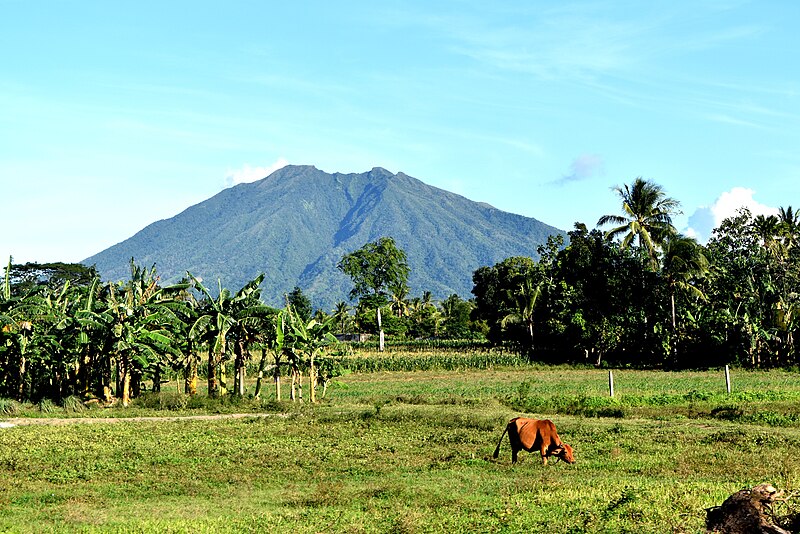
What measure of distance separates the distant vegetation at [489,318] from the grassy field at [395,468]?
2.85 meters

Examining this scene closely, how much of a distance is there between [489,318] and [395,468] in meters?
73.9

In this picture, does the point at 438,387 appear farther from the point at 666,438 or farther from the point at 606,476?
the point at 606,476

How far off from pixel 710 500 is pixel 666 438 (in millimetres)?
7441

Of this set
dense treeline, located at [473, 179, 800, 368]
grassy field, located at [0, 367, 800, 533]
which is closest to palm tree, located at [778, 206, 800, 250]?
dense treeline, located at [473, 179, 800, 368]

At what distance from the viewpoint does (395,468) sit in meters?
16.5

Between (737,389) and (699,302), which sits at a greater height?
(699,302)

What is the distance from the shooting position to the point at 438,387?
132ft

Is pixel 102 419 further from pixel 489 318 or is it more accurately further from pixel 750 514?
pixel 489 318

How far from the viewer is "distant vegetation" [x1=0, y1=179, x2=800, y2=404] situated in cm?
3077

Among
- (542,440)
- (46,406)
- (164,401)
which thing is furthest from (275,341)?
(542,440)

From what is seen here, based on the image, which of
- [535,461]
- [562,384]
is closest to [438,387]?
[562,384]

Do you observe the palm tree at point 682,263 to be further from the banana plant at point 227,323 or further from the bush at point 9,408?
the bush at point 9,408

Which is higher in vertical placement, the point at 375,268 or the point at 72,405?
the point at 375,268

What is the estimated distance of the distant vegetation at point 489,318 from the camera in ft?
101
